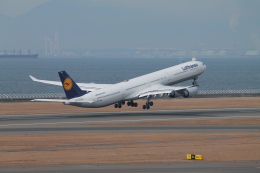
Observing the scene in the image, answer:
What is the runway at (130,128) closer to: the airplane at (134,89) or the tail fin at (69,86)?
the airplane at (134,89)

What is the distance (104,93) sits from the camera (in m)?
74.4

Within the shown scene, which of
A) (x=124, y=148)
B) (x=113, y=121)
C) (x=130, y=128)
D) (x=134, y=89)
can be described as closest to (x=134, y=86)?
(x=134, y=89)

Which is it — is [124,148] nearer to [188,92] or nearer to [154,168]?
[154,168]

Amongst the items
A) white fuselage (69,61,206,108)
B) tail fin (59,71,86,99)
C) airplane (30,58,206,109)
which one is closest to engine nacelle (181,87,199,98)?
airplane (30,58,206,109)

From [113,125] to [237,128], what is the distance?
46.1 ft

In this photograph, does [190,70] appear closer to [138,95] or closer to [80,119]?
[138,95]

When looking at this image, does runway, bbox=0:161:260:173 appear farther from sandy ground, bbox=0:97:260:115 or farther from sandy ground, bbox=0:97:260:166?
sandy ground, bbox=0:97:260:115

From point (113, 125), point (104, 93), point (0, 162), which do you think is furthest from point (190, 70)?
point (0, 162)

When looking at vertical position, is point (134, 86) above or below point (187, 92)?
above

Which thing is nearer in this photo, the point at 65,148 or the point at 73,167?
the point at 73,167

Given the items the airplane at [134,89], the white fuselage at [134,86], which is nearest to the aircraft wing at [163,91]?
the airplane at [134,89]

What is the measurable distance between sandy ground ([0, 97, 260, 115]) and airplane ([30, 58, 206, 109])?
3.98 metres

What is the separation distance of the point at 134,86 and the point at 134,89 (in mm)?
430

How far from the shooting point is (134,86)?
7950 cm
